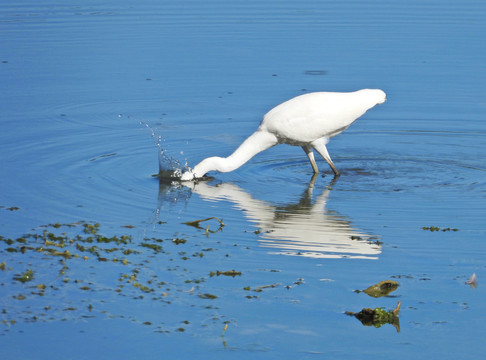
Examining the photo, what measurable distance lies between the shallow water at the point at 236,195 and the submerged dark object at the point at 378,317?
90 millimetres

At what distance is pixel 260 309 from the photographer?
798cm

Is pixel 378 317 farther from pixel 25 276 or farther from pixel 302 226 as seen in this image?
pixel 25 276

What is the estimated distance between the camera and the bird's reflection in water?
31.5ft

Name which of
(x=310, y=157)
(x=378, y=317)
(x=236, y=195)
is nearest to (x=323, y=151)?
(x=310, y=157)

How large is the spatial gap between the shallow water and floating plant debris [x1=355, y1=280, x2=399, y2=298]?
3.4 inches

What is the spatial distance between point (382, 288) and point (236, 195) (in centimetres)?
398

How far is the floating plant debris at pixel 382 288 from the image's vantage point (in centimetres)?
828

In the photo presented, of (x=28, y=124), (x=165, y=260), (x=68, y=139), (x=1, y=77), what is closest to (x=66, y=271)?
(x=165, y=260)

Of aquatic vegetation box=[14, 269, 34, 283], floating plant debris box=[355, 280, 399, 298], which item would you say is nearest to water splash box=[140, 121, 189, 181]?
aquatic vegetation box=[14, 269, 34, 283]

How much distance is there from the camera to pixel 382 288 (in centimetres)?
838

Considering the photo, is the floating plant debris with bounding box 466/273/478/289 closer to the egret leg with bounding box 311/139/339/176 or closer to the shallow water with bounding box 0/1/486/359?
the shallow water with bounding box 0/1/486/359

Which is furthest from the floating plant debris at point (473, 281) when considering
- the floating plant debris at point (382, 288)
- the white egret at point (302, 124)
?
the white egret at point (302, 124)

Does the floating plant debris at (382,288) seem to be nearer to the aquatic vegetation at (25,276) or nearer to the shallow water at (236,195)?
the shallow water at (236,195)

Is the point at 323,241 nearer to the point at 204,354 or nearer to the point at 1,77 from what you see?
the point at 204,354
